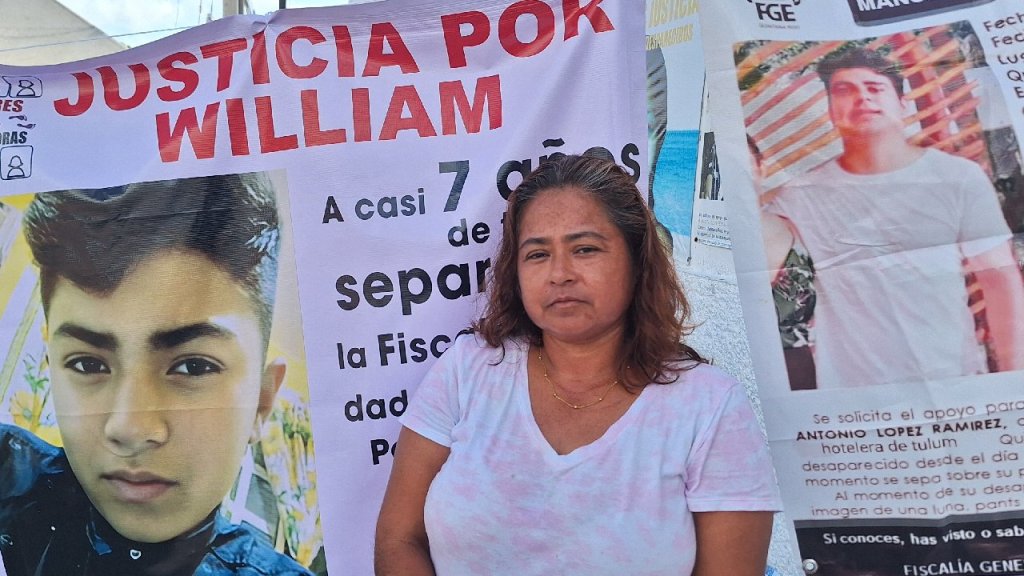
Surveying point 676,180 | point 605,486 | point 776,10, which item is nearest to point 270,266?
point 605,486

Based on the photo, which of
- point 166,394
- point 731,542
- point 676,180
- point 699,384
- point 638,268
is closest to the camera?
point 731,542

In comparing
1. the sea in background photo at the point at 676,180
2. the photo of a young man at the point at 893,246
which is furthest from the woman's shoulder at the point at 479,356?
the sea in background photo at the point at 676,180

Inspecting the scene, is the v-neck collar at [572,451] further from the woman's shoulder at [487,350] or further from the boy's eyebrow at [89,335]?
the boy's eyebrow at [89,335]

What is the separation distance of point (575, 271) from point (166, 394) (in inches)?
44.1

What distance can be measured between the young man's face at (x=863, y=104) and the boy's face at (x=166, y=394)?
1.44 m

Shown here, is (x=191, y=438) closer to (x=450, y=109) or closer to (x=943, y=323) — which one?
(x=450, y=109)

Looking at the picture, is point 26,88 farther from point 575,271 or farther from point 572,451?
point 572,451

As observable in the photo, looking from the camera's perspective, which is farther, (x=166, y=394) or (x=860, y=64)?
(x=166, y=394)

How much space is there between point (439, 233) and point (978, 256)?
1.20 meters

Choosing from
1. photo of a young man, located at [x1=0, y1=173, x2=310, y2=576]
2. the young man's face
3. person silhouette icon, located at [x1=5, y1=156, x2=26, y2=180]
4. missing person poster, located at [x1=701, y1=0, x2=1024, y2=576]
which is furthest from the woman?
person silhouette icon, located at [x1=5, y1=156, x2=26, y2=180]

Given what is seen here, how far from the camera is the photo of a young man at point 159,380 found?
227 centimetres

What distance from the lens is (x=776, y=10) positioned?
1.98 metres

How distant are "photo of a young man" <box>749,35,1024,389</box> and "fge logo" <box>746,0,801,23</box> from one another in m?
0.12

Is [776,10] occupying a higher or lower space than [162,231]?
higher
